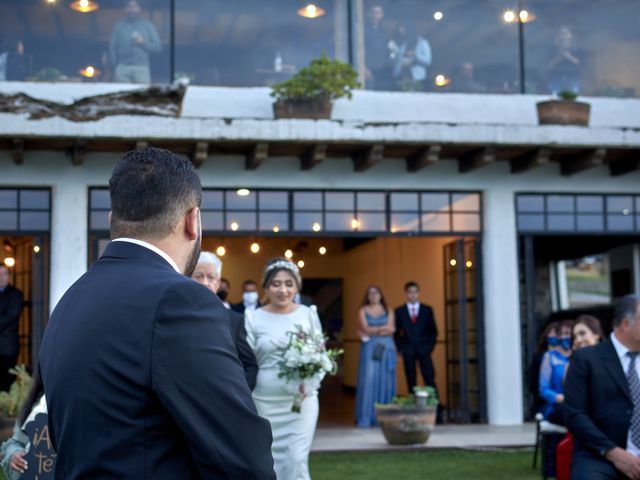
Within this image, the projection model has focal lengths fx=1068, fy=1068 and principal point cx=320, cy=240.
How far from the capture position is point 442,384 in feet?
59.9

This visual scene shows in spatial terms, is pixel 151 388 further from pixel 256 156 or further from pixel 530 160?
pixel 530 160

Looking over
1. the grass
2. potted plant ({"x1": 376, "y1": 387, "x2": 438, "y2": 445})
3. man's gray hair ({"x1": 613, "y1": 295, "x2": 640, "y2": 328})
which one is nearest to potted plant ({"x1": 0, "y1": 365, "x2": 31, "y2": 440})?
the grass

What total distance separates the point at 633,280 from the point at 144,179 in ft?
50.8

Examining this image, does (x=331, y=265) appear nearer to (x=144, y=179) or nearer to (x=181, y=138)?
(x=181, y=138)

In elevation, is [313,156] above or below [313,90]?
below

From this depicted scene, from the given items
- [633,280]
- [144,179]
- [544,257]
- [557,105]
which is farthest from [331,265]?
[144,179]

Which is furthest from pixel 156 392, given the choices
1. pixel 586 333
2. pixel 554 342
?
pixel 554 342

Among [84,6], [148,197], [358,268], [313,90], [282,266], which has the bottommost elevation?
[148,197]

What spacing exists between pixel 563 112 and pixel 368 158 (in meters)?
2.79

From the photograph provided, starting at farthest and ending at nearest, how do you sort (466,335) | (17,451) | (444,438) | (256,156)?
(466,335) → (256,156) → (444,438) → (17,451)

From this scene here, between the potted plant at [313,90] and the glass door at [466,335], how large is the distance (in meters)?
3.11

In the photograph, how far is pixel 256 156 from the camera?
13.8 metres

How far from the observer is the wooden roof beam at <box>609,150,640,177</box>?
1519cm

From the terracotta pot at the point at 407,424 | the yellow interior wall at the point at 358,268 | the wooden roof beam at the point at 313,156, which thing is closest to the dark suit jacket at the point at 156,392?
the terracotta pot at the point at 407,424
